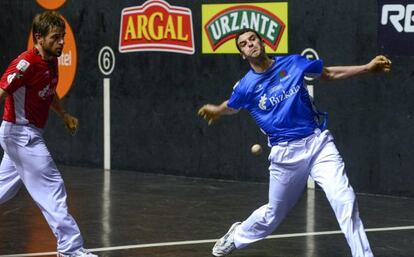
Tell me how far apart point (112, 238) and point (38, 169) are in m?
1.76

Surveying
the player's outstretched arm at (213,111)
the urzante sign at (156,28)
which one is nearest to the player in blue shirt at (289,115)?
the player's outstretched arm at (213,111)

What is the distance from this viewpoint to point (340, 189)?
876 centimetres

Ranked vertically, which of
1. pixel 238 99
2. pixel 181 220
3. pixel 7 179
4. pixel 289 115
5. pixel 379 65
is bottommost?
pixel 181 220

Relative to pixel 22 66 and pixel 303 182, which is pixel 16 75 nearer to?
pixel 22 66

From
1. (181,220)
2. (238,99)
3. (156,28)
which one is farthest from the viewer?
(156,28)

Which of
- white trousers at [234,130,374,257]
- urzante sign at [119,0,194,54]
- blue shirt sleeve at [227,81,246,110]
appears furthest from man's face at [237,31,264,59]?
urzante sign at [119,0,194,54]

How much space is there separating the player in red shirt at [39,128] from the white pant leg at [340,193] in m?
2.04

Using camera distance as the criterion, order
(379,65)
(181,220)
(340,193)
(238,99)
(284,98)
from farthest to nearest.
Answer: (181,220)
(238,99)
(284,98)
(379,65)
(340,193)

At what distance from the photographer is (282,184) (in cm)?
918

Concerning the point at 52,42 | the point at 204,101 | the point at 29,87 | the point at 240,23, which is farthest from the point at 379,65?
the point at 204,101

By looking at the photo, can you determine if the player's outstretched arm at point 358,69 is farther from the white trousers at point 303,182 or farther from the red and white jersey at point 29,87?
the red and white jersey at point 29,87

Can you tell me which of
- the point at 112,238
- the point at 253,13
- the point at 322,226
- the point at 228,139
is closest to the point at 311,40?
the point at 253,13

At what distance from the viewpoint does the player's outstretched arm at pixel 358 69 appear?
351 inches

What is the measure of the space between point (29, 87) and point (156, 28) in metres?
6.01
